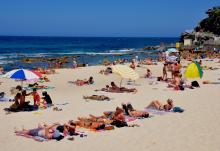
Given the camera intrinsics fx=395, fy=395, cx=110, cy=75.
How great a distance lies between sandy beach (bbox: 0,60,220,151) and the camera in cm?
983

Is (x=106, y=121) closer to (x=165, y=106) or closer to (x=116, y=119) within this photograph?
(x=116, y=119)

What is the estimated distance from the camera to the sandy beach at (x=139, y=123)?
387 inches

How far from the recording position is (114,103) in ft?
52.4

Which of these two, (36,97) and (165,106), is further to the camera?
(36,97)

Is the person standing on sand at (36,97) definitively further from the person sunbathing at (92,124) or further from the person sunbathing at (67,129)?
the person sunbathing at (67,129)

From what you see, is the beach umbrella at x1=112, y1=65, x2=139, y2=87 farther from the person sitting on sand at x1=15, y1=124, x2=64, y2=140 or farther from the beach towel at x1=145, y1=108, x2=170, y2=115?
the person sitting on sand at x1=15, y1=124, x2=64, y2=140

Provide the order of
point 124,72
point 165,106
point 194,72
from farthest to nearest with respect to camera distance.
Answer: point 194,72 < point 124,72 < point 165,106

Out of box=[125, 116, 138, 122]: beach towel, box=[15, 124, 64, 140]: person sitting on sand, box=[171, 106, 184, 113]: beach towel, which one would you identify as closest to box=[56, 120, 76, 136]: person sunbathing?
box=[15, 124, 64, 140]: person sitting on sand

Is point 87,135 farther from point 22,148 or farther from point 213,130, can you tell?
point 213,130

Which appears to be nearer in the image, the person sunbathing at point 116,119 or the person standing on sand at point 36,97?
the person sunbathing at point 116,119

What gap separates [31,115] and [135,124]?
3712 millimetres

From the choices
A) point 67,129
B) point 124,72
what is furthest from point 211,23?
point 67,129

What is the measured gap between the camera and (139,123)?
483 inches

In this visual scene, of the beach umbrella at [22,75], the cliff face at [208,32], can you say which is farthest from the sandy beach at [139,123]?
the cliff face at [208,32]
